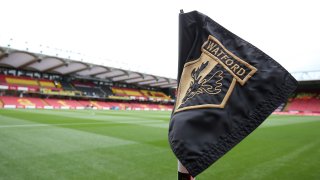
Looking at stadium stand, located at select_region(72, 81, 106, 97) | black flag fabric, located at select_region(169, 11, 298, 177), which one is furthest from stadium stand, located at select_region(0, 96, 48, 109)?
black flag fabric, located at select_region(169, 11, 298, 177)

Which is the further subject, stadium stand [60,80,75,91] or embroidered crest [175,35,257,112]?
stadium stand [60,80,75,91]

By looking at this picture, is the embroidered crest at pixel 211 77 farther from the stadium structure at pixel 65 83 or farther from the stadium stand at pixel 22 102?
the stadium stand at pixel 22 102

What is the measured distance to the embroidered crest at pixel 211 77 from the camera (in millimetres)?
1444

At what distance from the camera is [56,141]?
870 centimetres

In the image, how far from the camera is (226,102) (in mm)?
1429

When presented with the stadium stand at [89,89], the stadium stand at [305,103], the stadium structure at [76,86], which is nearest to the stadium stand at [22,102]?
the stadium structure at [76,86]

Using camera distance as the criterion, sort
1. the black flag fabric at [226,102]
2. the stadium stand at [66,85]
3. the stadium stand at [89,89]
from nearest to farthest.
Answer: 1. the black flag fabric at [226,102]
2. the stadium stand at [66,85]
3. the stadium stand at [89,89]

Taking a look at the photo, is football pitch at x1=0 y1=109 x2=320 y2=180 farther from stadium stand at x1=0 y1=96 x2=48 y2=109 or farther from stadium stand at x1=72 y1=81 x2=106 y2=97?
stadium stand at x1=72 y1=81 x2=106 y2=97

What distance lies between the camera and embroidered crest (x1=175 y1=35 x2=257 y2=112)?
1.44 metres

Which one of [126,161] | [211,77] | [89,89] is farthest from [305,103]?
[211,77]

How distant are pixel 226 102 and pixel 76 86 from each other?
5480cm

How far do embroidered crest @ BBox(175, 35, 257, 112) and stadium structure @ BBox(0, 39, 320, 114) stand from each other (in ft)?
127

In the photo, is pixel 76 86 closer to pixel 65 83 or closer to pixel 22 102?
pixel 65 83

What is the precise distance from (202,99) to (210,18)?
0.56 metres
